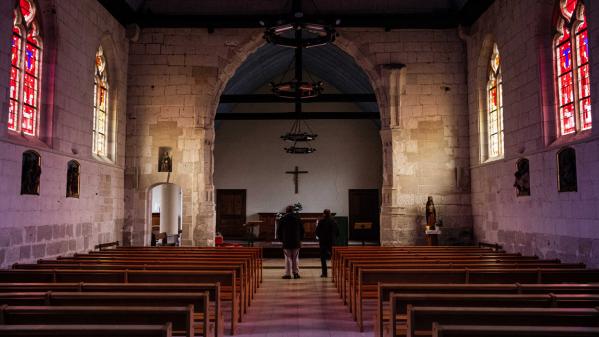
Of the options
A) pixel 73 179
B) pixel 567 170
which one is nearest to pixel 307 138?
pixel 73 179

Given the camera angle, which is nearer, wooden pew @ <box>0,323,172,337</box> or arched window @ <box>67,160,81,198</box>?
wooden pew @ <box>0,323,172,337</box>

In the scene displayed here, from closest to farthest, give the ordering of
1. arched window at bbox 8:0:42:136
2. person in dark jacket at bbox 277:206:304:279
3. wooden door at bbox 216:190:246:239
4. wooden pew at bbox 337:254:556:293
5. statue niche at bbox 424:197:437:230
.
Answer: wooden pew at bbox 337:254:556:293
arched window at bbox 8:0:42:136
person in dark jacket at bbox 277:206:304:279
statue niche at bbox 424:197:437:230
wooden door at bbox 216:190:246:239

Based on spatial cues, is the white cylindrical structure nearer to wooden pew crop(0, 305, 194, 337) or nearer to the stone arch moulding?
the stone arch moulding

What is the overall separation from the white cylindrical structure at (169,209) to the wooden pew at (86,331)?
50.9ft

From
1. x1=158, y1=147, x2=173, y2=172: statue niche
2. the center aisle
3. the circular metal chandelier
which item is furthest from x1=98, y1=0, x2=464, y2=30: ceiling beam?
the center aisle

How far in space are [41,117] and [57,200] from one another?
1524 millimetres

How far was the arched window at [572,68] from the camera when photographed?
8094mm

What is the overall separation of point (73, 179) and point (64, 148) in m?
0.67

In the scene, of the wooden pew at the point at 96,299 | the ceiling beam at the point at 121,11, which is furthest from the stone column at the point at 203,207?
the wooden pew at the point at 96,299

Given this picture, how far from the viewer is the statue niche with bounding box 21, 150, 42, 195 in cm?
793

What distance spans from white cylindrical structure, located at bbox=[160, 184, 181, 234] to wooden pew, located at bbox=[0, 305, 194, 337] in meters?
14.8

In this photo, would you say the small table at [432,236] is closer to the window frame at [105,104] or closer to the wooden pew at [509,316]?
the window frame at [105,104]

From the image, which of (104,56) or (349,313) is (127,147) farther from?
(349,313)

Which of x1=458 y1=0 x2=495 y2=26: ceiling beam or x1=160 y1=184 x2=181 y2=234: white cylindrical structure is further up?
x1=458 y1=0 x2=495 y2=26: ceiling beam
